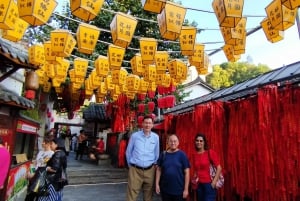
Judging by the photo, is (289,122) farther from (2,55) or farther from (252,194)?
(2,55)

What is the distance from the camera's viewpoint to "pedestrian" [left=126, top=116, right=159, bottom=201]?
583 centimetres

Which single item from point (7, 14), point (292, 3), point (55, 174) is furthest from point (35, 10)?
point (292, 3)

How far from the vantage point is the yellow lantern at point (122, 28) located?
22.0 ft

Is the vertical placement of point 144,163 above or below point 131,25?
below

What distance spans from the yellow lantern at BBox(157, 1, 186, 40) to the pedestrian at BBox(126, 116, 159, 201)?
1890 millimetres

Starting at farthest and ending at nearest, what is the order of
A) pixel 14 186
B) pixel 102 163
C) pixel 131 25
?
pixel 102 163 → pixel 14 186 → pixel 131 25

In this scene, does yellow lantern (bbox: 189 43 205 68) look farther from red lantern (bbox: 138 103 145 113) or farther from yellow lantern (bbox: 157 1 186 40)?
red lantern (bbox: 138 103 145 113)

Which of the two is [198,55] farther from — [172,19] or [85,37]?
[85,37]

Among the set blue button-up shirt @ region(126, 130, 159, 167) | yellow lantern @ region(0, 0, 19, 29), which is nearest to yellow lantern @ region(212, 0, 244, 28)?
blue button-up shirt @ region(126, 130, 159, 167)

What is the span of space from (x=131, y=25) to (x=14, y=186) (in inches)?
233

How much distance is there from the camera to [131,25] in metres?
6.88

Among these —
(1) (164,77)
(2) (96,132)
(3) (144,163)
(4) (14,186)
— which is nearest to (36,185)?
(3) (144,163)

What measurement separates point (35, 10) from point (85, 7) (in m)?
0.95

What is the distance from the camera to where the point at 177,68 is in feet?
32.4
